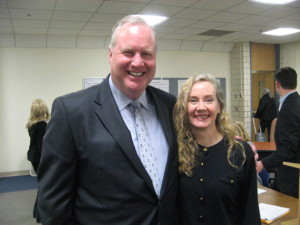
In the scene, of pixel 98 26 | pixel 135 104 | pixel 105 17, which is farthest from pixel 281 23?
pixel 135 104

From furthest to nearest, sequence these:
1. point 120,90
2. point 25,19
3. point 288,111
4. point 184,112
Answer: point 25,19 → point 288,111 → point 184,112 → point 120,90

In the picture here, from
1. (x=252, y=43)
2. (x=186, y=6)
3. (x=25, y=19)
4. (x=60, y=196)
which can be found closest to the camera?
(x=60, y=196)

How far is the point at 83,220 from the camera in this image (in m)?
1.16

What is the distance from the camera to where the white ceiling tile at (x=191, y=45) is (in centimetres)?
748

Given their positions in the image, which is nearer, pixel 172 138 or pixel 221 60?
pixel 172 138

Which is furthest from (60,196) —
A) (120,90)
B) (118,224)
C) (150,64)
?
(150,64)

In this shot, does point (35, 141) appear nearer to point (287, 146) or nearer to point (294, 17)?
point (287, 146)

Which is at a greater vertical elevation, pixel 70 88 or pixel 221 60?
pixel 221 60

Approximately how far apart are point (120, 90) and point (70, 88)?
546 cm

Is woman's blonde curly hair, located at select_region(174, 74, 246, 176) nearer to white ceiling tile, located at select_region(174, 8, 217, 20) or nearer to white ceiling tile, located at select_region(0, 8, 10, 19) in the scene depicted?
white ceiling tile, located at select_region(174, 8, 217, 20)

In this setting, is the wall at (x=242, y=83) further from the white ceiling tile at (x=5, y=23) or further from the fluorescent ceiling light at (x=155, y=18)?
the white ceiling tile at (x=5, y=23)

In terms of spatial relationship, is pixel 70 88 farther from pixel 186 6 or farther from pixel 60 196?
pixel 60 196

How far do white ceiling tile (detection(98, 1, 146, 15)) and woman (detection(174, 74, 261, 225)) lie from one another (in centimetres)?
324

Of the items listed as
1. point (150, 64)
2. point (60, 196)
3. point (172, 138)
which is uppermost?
point (150, 64)
